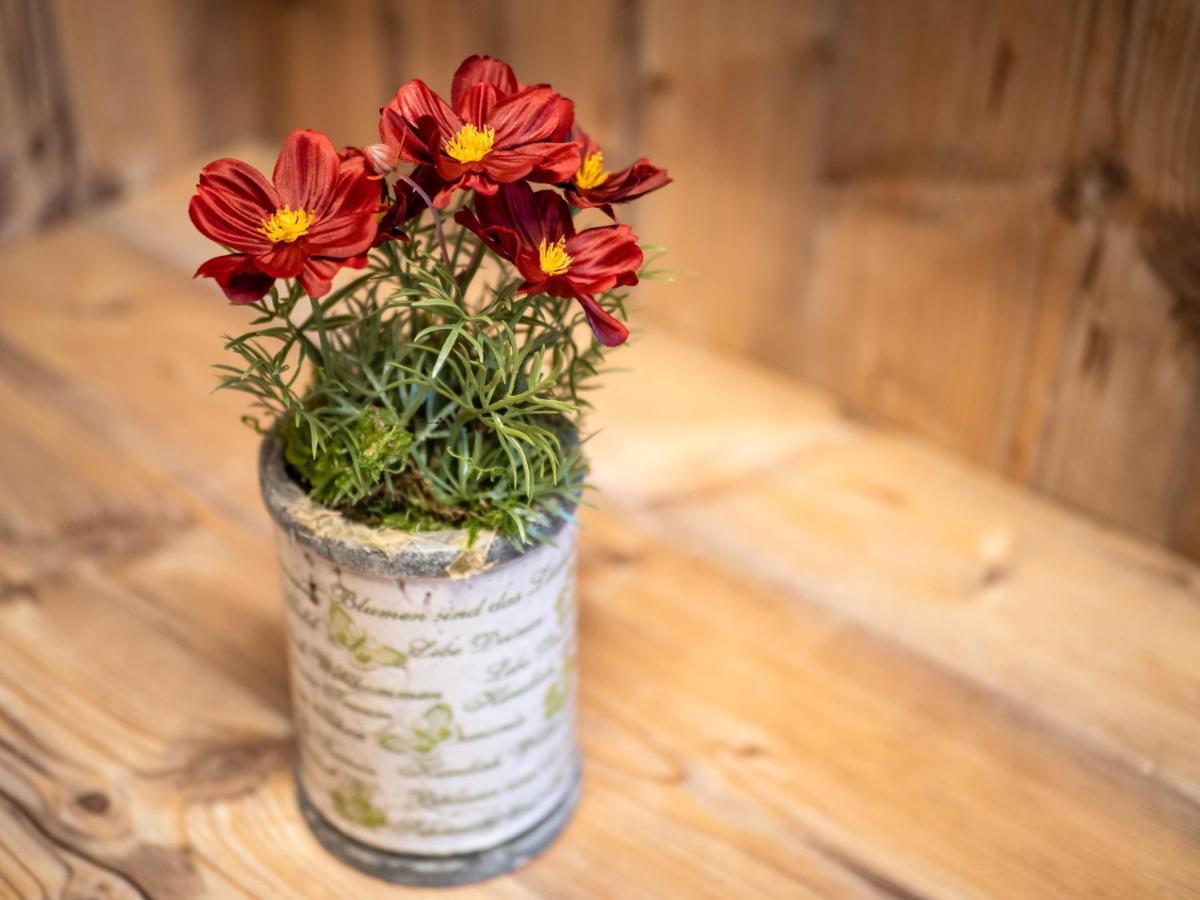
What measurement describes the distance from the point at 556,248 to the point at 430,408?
0.41 feet

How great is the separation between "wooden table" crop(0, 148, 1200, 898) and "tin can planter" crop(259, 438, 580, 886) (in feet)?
0.09

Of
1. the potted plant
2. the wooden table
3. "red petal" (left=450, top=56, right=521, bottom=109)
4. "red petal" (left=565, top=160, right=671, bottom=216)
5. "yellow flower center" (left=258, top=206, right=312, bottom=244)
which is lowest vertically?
the wooden table

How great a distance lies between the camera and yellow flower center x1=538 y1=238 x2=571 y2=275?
0.57m

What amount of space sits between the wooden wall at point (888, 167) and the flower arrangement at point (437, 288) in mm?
432

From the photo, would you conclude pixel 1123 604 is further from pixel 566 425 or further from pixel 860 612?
pixel 566 425

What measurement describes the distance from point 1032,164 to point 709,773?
50 cm

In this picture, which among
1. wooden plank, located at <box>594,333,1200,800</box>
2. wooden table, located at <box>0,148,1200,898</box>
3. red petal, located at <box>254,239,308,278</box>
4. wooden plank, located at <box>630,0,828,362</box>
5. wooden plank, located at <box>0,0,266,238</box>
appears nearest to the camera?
red petal, located at <box>254,239,308,278</box>

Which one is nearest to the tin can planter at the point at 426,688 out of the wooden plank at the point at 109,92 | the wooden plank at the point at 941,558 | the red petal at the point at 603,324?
the red petal at the point at 603,324

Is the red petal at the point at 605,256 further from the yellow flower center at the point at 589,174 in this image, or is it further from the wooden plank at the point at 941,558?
the wooden plank at the point at 941,558

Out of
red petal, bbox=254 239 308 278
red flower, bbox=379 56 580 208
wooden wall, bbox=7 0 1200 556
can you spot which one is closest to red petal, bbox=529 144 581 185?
red flower, bbox=379 56 580 208

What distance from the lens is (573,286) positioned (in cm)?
55

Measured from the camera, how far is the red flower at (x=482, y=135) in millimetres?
561

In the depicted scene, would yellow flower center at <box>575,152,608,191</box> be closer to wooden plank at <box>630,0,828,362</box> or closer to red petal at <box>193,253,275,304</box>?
red petal at <box>193,253,275,304</box>

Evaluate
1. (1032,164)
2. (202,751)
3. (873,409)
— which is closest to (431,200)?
(202,751)
